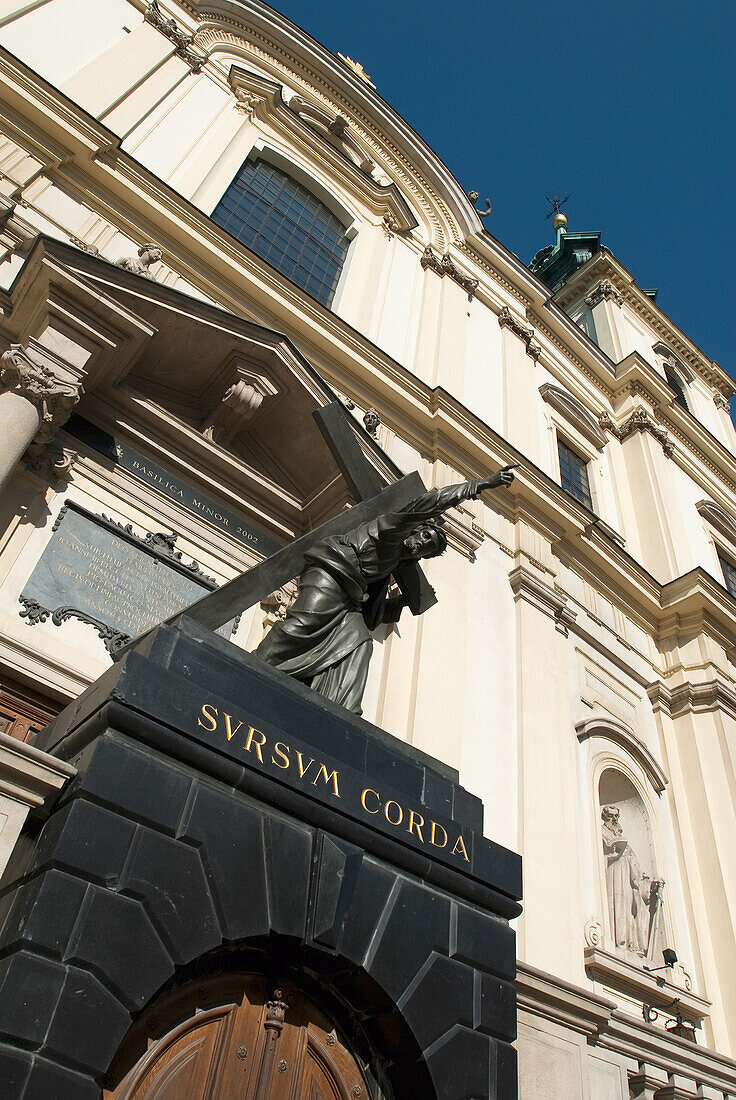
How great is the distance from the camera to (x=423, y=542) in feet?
22.1

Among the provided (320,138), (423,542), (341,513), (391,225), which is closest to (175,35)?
(320,138)

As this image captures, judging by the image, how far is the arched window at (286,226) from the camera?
1282 cm

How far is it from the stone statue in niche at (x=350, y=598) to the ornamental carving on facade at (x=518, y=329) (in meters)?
10.8

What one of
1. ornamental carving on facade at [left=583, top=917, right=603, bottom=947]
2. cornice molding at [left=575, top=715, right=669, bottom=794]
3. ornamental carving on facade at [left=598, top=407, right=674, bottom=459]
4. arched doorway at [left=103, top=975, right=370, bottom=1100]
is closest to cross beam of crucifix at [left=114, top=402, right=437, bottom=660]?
arched doorway at [left=103, top=975, right=370, bottom=1100]

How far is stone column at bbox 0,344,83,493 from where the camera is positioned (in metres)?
6.63

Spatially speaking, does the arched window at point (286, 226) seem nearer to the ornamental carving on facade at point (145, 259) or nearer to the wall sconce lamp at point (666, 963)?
Answer: the ornamental carving on facade at point (145, 259)

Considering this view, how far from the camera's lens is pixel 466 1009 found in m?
4.83

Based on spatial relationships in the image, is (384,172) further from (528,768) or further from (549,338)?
(528,768)

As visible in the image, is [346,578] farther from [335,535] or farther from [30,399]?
[30,399]

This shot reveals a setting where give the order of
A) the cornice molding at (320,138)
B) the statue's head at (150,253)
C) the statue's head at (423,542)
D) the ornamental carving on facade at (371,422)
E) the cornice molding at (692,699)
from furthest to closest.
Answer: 1. the cornice molding at (320,138)
2. the cornice molding at (692,699)
3. the ornamental carving on facade at (371,422)
4. the statue's head at (150,253)
5. the statue's head at (423,542)

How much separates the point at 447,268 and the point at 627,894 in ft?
35.8

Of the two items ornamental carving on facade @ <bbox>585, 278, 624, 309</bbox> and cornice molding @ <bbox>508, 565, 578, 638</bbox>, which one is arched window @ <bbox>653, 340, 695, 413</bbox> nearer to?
ornamental carving on facade @ <bbox>585, 278, 624, 309</bbox>

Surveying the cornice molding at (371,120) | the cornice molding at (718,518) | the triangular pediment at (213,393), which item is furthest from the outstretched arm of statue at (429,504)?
the cornice molding at (718,518)

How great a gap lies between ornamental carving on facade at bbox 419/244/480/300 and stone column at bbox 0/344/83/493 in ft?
31.9
